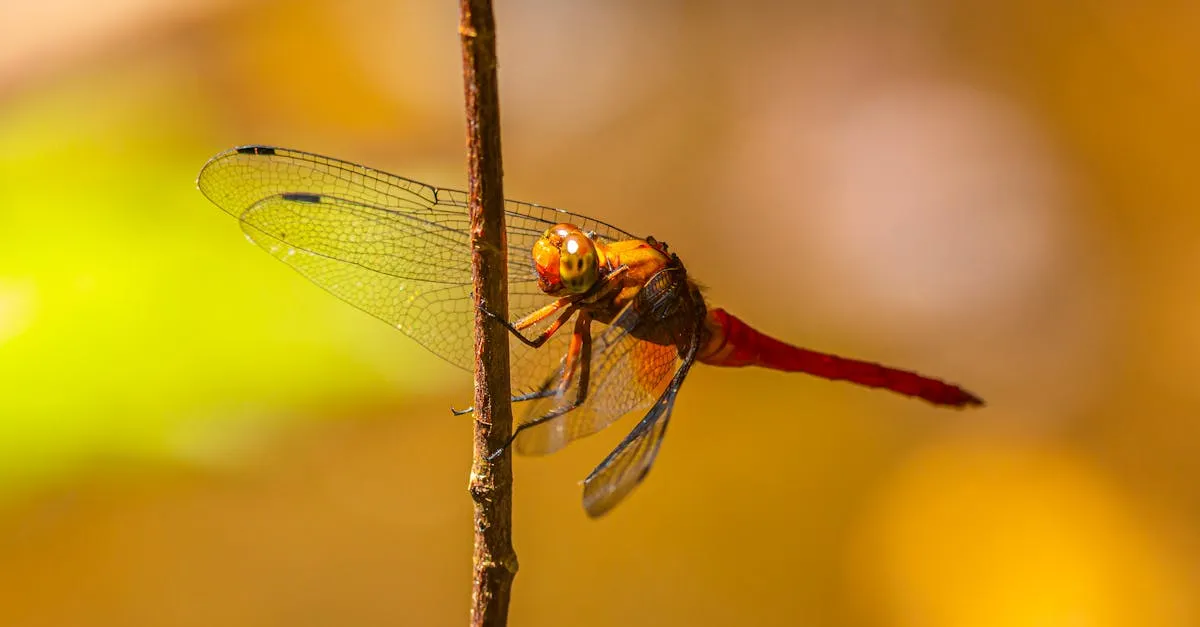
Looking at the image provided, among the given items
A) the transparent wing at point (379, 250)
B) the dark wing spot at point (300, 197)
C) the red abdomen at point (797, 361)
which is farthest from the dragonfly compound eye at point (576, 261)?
the dark wing spot at point (300, 197)

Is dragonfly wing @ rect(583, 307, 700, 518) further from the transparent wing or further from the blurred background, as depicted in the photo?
the blurred background

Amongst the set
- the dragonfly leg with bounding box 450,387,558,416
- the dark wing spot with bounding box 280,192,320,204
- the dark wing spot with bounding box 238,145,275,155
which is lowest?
the dragonfly leg with bounding box 450,387,558,416

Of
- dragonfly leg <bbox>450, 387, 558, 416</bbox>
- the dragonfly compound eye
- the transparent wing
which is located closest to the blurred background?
the transparent wing

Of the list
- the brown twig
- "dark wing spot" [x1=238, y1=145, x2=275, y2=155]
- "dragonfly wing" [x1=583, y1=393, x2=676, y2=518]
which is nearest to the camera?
the brown twig

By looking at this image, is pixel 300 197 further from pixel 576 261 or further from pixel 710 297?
pixel 710 297

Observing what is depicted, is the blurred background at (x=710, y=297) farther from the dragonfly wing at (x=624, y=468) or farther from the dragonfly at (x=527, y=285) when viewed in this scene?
the dragonfly wing at (x=624, y=468)

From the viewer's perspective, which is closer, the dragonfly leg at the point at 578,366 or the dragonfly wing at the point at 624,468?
the dragonfly wing at the point at 624,468
